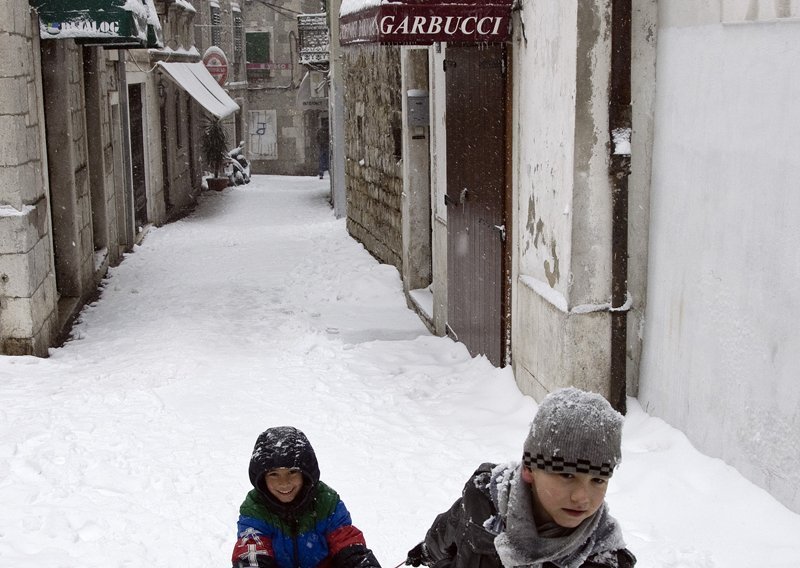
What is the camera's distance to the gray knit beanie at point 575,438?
75.8 inches

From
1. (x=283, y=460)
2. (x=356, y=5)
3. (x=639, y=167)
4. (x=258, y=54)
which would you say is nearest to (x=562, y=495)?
(x=283, y=460)

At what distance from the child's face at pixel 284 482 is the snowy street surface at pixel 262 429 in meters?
1.49

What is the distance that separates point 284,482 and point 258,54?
34852 millimetres

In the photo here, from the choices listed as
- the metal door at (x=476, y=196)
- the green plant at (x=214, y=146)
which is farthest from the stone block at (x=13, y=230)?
the green plant at (x=214, y=146)

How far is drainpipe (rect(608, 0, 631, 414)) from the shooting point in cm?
515

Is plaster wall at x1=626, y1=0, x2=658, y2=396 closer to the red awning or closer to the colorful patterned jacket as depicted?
the red awning

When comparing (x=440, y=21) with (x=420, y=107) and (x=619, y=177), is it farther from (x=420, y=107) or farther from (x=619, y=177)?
(x=420, y=107)

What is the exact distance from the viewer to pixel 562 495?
1944mm

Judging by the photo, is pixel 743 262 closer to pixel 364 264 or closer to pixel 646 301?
pixel 646 301

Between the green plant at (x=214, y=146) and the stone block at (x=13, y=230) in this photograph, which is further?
the green plant at (x=214, y=146)

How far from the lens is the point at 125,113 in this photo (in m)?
15.1

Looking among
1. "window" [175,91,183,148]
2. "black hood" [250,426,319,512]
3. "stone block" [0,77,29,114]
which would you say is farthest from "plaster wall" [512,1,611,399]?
"window" [175,91,183,148]

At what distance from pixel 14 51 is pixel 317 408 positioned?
12.2 feet

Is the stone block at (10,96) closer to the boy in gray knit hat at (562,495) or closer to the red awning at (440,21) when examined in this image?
the red awning at (440,21)
